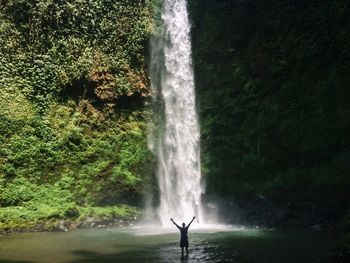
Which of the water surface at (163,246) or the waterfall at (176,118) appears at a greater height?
the waterfall at (176,118)

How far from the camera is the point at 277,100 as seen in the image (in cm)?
2259

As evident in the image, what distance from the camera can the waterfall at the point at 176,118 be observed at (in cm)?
2389

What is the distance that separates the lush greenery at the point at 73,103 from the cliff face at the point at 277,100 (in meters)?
4.07

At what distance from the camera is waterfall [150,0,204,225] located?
941 inches

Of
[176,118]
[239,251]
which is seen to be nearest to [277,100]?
[176,118]

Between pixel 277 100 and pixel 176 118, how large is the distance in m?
5.94

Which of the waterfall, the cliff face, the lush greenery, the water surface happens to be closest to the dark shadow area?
the water surface

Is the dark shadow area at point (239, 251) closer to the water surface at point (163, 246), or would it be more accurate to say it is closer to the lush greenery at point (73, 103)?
the water surface at point (163, 246)

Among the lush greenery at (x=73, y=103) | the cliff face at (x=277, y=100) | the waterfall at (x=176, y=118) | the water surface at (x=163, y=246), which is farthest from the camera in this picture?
the waterfall at (x=176, y=118)

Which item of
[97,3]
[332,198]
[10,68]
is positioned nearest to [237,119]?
[332,198]

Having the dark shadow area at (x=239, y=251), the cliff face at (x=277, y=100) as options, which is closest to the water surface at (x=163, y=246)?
the dark shadow area at (x=239, y=251)

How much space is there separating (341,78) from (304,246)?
9.45 meters

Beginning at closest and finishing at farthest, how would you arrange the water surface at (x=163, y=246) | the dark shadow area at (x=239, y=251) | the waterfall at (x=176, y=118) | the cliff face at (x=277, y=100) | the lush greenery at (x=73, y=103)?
the dark shadow area at (x=239, y=251) → the water surface at (x=163, y=246) → the cliff face at (x=277, y=100) → the lush greenery at (x=73, y=103) → the waterfall at (x=176, y=118)

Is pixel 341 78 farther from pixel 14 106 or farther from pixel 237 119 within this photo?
pixel 14 106
